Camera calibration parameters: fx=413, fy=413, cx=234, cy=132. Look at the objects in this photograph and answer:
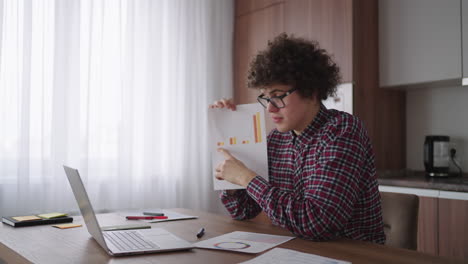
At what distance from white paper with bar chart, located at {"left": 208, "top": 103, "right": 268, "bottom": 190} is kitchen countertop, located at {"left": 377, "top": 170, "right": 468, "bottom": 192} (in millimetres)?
1331

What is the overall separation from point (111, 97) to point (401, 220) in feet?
7.01

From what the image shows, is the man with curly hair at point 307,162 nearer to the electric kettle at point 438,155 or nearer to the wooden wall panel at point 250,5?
the electric kettle at point 438,155

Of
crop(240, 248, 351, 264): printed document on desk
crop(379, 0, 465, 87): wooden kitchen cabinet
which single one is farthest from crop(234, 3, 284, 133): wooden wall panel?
crop(240, 248, 351, 264): printed document on desk

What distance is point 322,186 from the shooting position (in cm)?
120

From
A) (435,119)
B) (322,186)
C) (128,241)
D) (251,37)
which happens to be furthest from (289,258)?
(251,37)

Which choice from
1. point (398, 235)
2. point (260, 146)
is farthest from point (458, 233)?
point (260, 146)

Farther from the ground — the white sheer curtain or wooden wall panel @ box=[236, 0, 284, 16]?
wooden wall panel @ box=[236, 0, 284, 16]

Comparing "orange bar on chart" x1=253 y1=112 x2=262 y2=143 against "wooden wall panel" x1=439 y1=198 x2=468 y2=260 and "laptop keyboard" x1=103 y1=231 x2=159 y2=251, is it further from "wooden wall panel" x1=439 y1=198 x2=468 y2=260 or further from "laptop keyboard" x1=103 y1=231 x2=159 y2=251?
"wooden wall panel" x1=439 y1=198 x2=468 y2=260

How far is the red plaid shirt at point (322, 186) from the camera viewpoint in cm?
118

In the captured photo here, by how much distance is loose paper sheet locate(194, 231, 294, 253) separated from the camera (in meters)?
1.07

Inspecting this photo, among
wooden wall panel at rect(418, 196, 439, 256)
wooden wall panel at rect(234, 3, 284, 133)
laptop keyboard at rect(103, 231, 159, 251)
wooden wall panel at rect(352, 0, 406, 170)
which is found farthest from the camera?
wooden wall panel at rect(234, 3, 284, 133)

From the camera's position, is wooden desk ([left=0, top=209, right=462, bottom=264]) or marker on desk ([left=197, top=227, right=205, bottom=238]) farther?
marker on desk ([left=197, top=227, right=205, bottom=238])

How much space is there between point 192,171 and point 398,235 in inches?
83.6

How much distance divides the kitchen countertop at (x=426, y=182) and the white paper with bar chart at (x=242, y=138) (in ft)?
4.37
